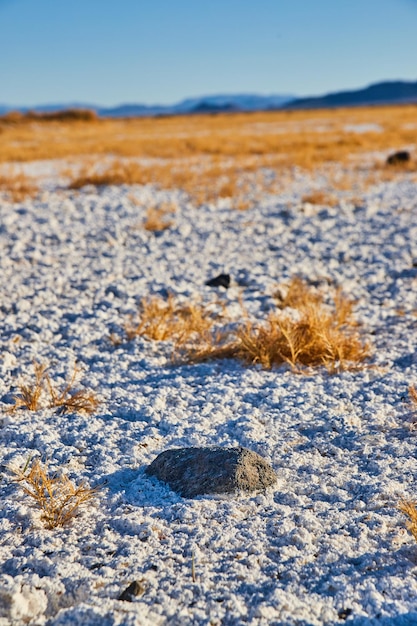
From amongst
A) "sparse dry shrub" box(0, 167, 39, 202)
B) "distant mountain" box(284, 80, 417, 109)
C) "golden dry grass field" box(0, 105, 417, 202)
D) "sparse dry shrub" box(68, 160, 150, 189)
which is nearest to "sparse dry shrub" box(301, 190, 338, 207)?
"golden dry grass field" box(0, 105, 417, 202)

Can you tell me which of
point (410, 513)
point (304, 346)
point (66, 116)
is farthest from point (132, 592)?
point (66, 116)

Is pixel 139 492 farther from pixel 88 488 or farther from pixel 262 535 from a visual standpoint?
pixel 262 535

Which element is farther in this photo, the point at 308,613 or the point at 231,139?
the point at 231,139

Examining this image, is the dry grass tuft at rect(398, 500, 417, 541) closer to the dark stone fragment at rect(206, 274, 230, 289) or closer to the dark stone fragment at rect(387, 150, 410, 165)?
the dark stone fragment at rect(206, 274, 230, 289)

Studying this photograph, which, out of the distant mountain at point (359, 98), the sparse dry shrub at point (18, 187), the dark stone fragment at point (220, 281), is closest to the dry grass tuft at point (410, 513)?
the dark stone fragment at point (220, 281)

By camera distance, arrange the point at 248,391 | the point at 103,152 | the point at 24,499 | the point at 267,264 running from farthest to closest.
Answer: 1. the point at 103,152
2. the point at 267,264
3. the point at 248,391
4. the point at 24,499

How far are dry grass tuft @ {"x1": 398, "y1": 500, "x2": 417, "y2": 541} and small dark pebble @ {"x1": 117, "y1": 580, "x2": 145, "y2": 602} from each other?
821 mm

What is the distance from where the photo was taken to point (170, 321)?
3.90 meters

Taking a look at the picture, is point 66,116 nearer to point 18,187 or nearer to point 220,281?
point 18,187

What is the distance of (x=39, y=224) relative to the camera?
6945mm

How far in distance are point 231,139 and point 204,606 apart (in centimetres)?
1886

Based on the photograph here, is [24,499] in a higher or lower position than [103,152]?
lower

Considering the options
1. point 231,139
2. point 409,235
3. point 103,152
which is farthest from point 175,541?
point 231,139

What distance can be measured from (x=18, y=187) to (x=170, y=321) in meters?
6.38
